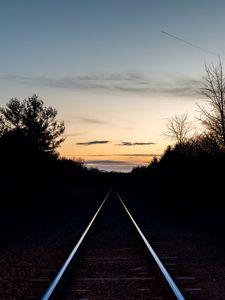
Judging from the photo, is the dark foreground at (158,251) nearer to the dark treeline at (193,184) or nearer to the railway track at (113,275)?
the railway track at (113,275)

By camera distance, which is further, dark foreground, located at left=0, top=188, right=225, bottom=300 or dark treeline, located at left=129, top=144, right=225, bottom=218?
dark treeline, located at left=129, top=144, right=225, bottom=218

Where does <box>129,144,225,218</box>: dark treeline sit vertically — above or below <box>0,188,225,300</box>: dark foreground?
above

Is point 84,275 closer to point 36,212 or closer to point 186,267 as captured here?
point 186,267

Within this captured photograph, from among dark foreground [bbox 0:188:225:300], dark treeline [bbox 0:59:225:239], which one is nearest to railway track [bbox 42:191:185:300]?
dark foreground [bbox 0:188:225:300]

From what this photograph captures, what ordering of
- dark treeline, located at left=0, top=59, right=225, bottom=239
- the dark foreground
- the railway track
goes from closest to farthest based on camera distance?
the railway track
the dark foreground
dark treeline, located at left=0, top=59, right=225, bottom=239

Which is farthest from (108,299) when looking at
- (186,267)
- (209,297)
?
(186,267)

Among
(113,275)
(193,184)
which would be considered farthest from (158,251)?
(193,184)


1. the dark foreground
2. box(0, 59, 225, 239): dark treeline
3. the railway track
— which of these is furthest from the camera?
box(0, 59, 225, 239): dark treeline

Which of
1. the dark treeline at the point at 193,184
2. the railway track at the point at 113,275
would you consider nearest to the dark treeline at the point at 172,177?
the dark treeline at the point at 193,184

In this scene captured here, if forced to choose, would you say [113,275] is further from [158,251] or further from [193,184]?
[193,184]

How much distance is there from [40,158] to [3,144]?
4649 mm

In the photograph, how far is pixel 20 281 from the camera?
7.26 m

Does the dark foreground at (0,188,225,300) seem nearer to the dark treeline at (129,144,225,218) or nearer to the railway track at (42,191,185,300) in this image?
the railway track at (42,191,185,300)

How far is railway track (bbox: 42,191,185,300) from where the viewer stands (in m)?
6.17
